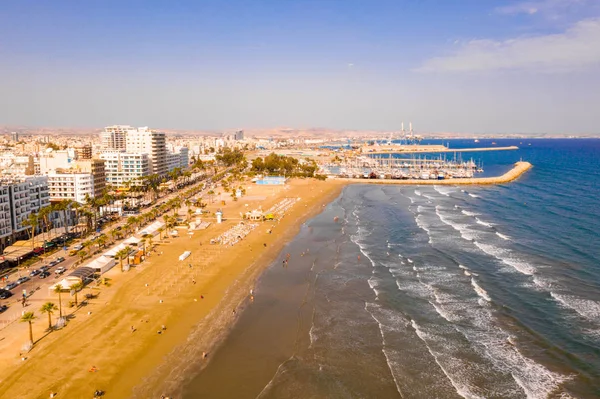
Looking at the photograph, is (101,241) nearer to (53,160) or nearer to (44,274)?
(44,274)

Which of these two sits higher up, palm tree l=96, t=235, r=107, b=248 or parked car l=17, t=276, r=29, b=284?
palm tree l=96, t=235, r=107, b=248

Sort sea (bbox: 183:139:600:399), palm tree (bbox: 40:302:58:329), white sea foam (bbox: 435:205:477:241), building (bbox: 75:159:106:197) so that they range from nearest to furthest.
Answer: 1. sea (bbox: 183:139:600:399)
2. palm tree (bbox: 40:302:58:329)
3. white sea foam (bbox: 435:205:477:241)
4. building (bbox: 75:159:106:197)

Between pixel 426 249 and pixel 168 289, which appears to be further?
pixel 426 249

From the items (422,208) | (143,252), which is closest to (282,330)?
(143,252)

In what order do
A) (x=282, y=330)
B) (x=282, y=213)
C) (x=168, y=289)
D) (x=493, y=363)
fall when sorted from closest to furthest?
(x=493, y=363) < (x=282, y=330) < (x=168, y=289) < (x=282, y=213)

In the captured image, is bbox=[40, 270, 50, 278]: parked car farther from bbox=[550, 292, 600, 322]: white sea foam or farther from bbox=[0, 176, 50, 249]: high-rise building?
bbox=[550, 292, 600, 322]: white sea foam

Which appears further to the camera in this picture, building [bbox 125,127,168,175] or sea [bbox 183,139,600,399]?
building [bbox 125,127,168,175]

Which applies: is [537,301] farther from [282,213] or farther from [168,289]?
[282,213]

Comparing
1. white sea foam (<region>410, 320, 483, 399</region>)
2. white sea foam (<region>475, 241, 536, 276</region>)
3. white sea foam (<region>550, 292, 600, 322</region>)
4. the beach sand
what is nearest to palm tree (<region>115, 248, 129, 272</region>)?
the beach sand
